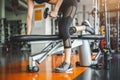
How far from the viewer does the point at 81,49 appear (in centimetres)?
333

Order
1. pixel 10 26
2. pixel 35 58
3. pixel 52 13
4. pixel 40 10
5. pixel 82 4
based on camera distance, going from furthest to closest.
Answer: pixel 82 4 → pixel 10 26 → pixel 40 10 → pixel 35 58 → pixel 52 13

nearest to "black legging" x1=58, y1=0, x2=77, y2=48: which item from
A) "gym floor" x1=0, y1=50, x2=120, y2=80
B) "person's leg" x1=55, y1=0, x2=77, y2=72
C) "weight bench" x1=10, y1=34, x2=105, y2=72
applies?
"person's leg" x1=55, y1=0, x2=77, y2=72

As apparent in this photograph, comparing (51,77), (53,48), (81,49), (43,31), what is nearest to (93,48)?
(43,31)

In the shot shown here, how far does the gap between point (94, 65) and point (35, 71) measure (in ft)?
3.15

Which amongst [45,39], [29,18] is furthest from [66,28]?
[29,18]

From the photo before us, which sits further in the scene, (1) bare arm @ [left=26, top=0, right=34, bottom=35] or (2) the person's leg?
(2) the person's leg

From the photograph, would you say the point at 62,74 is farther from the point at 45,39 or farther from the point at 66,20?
the point at 66,20

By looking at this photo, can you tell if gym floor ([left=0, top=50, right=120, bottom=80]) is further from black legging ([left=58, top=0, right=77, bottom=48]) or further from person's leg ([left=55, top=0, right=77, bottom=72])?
black legging ([left=58, top=0, right=77, bottom=48])

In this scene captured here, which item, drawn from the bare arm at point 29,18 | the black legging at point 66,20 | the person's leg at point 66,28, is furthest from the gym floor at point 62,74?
the bare arm at point 29,18

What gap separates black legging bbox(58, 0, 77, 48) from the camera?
2.71 m

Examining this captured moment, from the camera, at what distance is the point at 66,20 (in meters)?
2.75

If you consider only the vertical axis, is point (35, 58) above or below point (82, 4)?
below

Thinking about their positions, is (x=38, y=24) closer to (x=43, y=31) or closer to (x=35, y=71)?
(x=43, y=31)

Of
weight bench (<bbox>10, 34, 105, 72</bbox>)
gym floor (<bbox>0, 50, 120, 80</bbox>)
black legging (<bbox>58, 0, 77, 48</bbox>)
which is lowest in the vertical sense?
gym floor (<bbox>0, 50, 120, 80</bbox>)
